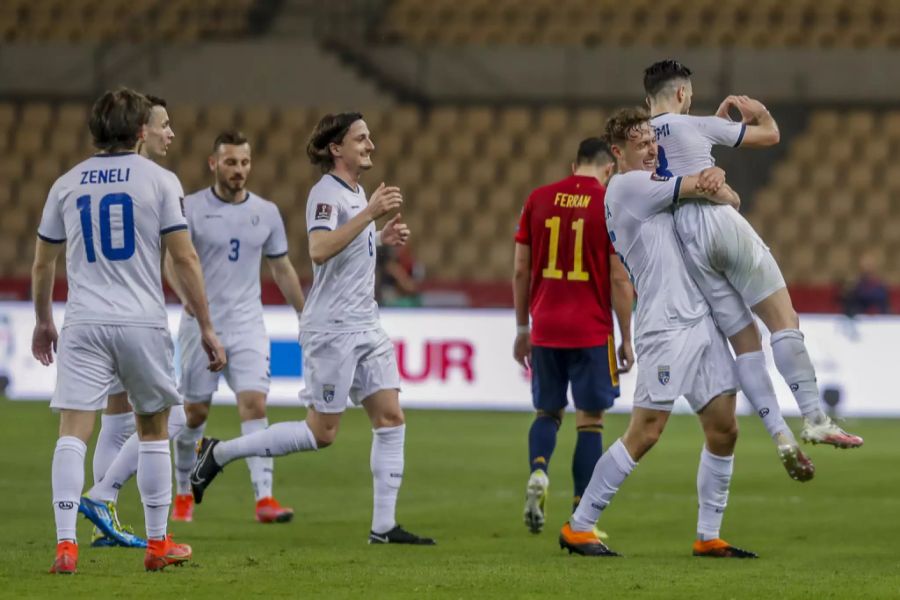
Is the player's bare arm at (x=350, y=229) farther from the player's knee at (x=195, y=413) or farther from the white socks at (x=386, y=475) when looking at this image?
the player's knee at (x=195, y=413)

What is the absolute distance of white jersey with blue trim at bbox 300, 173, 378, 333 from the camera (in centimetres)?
888

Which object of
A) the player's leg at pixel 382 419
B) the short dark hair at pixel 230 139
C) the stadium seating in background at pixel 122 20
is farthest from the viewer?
the stadium seating in background at pixel 122 20

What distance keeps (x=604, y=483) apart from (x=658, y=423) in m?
0.42

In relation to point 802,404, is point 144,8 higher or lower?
higher

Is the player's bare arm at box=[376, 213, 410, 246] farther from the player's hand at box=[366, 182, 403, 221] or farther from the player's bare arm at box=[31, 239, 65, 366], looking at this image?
the player's bare arm at box=[31, 239, 65, 366]

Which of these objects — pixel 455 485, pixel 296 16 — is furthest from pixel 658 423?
pixel 296 16

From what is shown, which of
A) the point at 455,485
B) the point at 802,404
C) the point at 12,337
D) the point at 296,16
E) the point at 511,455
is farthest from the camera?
the point at 296,16

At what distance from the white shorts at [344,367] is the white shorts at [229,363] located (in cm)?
126

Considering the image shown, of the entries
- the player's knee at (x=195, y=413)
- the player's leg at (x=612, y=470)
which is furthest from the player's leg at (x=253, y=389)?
the player's leg at (x=612, y=470)

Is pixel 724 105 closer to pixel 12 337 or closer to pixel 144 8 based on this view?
pixel 12 337

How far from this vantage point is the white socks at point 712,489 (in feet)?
27.4

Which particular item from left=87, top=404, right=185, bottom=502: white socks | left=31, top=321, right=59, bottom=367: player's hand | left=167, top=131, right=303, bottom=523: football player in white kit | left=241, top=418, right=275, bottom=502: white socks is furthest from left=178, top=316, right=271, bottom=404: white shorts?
left=31, top=321, right=59, bottom=367: player's hand

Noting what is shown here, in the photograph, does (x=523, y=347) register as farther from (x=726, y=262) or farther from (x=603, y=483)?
(x=726, y=262)

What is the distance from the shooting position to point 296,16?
91.6 ft
